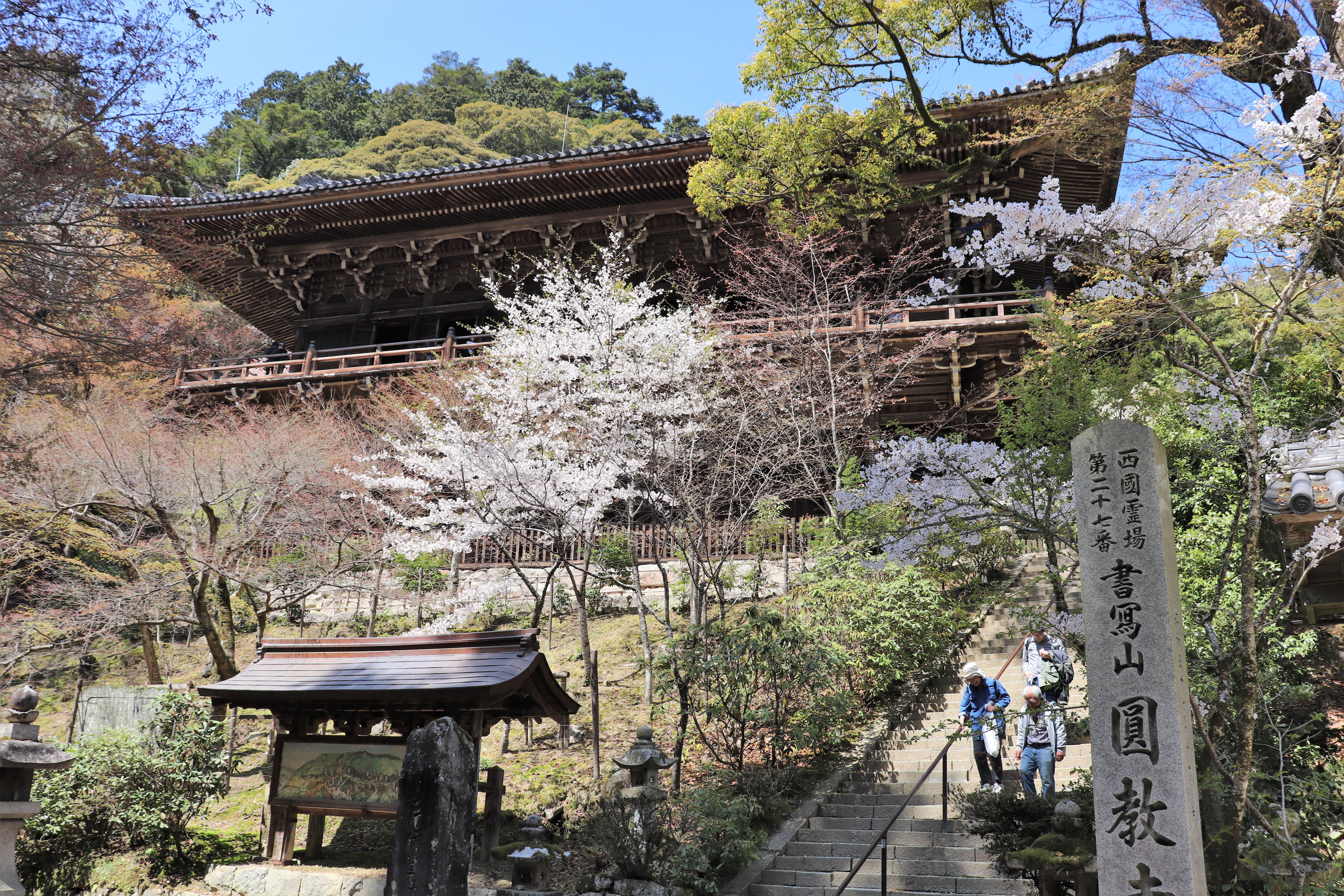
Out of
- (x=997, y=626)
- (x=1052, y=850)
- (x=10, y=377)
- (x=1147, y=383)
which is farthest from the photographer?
(x=997, y=626)

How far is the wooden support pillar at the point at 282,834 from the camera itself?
29.5 ft

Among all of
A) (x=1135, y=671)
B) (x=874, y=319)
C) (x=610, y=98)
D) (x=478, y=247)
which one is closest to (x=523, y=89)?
(x=610, y=98)

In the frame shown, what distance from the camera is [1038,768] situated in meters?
7.81

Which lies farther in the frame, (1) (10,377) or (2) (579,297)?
(2) (579,297)

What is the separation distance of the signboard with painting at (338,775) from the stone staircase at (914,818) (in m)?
3.62

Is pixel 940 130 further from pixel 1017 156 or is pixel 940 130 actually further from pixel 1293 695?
pixel 1293 695

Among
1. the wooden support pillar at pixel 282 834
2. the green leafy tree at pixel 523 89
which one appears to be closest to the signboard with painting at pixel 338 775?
the wooden support pillar at pixel 282 834

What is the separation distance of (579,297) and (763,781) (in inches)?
342

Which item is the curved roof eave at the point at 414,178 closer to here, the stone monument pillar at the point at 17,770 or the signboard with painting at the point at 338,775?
the stone monument pillar at the point at 17,770

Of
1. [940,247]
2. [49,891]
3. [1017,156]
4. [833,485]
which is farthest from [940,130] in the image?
[49,891]

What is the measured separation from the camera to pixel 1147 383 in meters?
8.56

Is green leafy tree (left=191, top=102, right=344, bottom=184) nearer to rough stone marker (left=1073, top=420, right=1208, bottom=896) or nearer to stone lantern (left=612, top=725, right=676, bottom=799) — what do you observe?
stone lantern (left=612, top=725, right=676, bottom=799)

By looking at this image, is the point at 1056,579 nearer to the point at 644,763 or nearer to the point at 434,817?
the point at 644,763

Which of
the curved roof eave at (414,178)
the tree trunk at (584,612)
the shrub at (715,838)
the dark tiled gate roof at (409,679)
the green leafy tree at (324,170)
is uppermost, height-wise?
the green leafy tree at (324,170)
